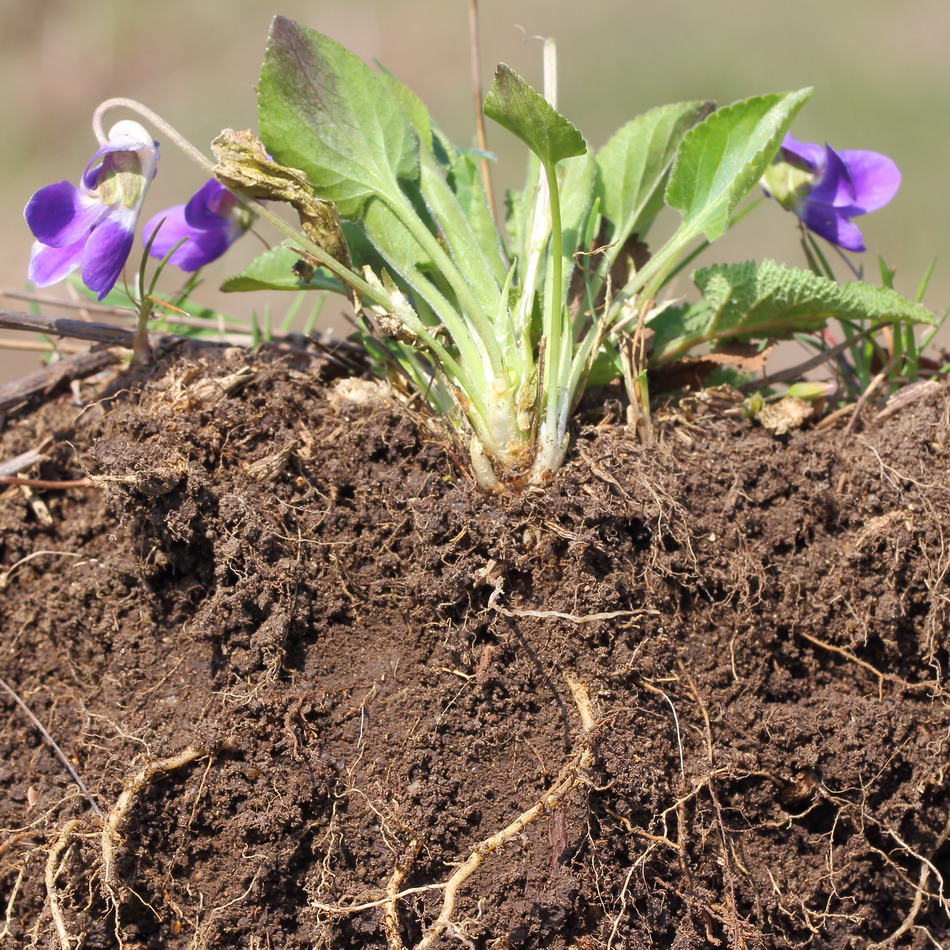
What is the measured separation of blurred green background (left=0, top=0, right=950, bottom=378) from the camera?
5.09 m

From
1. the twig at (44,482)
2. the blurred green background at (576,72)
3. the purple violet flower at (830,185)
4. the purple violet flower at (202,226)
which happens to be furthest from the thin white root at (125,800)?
the blurred green background at (576,72)

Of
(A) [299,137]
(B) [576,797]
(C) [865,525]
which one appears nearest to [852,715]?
(C) [865,525]

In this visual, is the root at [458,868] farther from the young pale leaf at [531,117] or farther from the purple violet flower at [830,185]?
the purple violet flower at [830,185]

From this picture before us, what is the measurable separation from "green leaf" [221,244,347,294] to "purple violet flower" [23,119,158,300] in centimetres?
17

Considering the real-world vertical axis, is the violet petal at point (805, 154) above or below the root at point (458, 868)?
above

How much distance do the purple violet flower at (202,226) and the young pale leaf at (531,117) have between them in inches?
22.0

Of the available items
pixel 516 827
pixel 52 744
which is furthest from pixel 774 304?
pixel 52 744

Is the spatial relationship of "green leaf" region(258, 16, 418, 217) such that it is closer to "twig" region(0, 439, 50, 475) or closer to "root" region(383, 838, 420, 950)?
"twig" region(0, 439, 50, 475)

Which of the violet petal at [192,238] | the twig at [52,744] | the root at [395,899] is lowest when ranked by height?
the root at [395,899]

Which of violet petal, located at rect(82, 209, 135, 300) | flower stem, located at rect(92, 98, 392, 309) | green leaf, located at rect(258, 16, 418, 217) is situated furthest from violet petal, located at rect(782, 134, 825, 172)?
violet petal, located at rect(82, 209, 135, 300)

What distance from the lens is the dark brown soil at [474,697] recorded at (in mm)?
1147

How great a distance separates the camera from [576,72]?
593cm

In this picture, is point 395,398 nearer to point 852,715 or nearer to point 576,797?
point 576,797

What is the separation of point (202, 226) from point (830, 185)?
42.6 inches
